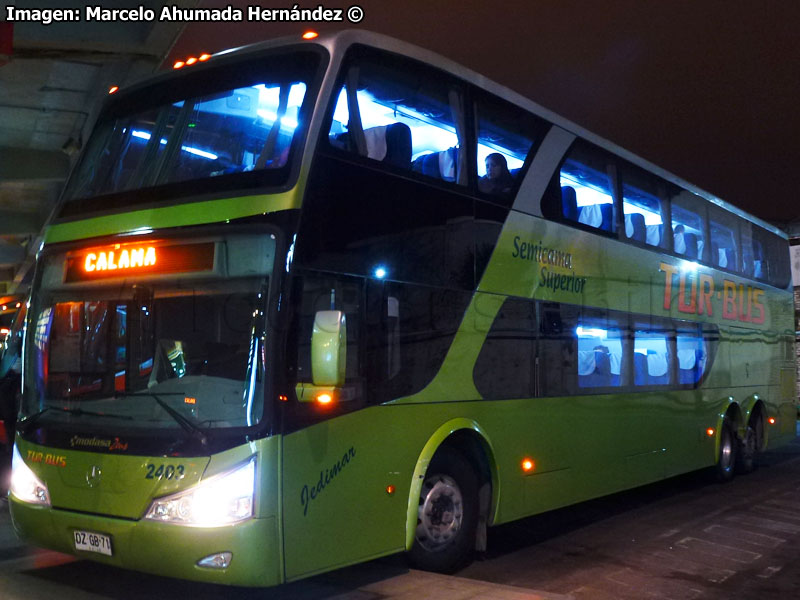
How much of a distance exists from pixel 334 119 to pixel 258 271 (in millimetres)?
1299

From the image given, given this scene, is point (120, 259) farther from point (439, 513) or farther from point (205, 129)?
point (439, 513)

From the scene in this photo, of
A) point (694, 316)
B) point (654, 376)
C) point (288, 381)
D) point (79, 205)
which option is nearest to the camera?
point (288, 381)

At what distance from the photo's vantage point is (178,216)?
625 centimetres

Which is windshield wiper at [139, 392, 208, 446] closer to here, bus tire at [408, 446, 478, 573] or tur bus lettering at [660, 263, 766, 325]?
bus tire at [408, 446, 478, 573]

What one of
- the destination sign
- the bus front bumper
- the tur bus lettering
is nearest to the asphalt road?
the bus front bumper

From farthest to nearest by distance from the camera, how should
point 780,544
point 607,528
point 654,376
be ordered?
point 654,376
point 607,528
point 780,544

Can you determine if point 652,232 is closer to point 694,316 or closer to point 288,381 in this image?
point 694,316

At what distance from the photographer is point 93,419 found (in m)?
6.26

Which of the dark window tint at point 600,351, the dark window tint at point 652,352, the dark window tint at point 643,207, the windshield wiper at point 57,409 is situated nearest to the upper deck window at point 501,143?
the dark window tint at point 600,351

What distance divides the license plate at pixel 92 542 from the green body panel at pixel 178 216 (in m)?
2.10

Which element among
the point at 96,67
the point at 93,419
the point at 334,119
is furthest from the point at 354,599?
the point at 96,67

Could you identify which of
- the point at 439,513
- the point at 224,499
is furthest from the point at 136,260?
the point at 439,513

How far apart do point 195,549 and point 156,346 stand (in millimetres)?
1379

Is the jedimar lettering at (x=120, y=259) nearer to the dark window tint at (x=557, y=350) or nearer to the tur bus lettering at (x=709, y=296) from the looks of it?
the dark window tint at (x=557, y=350)
